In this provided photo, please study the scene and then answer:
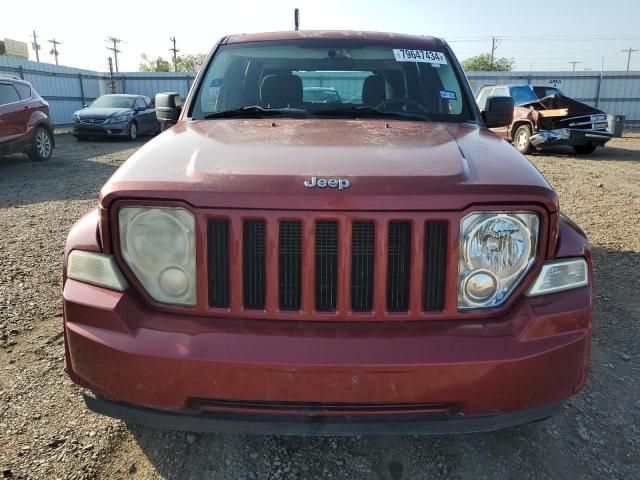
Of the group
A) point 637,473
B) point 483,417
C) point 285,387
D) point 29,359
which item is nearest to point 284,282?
point 285,387

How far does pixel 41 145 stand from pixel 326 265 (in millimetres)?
11396

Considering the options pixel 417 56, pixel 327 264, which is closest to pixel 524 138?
pixel 417 56

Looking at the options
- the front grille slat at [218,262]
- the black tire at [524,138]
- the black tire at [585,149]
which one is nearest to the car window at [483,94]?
the black tire at [524,138]

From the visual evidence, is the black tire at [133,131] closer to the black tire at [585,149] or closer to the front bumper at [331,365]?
the black tire at [585,149]

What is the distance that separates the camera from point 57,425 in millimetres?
2410

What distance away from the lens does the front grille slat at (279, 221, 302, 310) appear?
5.81 feet

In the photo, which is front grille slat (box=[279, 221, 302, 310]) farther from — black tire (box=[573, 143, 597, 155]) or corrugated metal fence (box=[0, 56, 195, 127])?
corrugated metal fence (box=[0, 56, 195, 127])

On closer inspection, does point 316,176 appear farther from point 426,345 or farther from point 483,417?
point 483,417

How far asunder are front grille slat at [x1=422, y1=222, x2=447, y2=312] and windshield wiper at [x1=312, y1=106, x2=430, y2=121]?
1.30 m

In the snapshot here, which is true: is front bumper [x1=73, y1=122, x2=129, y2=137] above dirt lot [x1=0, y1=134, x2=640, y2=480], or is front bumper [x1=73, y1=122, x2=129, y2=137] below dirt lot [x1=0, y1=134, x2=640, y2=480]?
above

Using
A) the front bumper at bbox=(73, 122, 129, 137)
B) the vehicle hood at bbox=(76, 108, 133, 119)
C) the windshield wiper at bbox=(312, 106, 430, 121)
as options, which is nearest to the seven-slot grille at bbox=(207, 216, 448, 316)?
the windshield wiper at bbox=(312, 106, 430, 121)

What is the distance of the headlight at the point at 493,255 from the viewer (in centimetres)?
180

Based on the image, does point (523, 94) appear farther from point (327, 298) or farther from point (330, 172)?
point (327, 298)

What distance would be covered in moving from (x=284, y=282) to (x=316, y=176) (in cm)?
39
